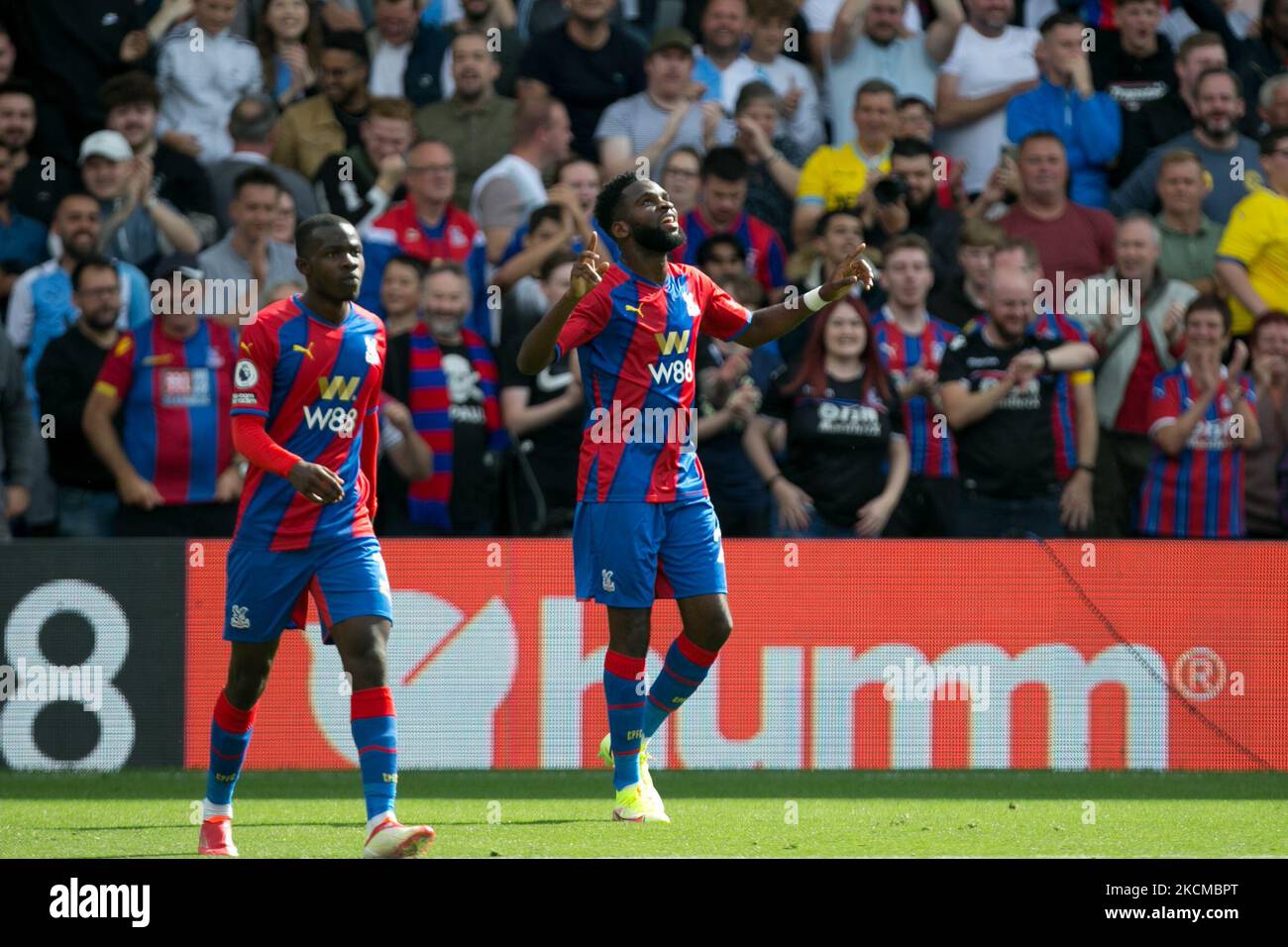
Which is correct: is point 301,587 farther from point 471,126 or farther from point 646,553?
point 471,126

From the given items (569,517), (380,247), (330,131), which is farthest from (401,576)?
(330,131)

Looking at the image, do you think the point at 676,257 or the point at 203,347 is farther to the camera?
the point at 676,257

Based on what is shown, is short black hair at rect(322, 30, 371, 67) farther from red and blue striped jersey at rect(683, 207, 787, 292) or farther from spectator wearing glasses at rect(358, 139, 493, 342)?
red and blue striped jersey at rect(683, 207, 787, 292)

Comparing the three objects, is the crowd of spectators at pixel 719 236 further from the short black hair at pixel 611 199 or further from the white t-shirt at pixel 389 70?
the short black hair at pixel 611 199

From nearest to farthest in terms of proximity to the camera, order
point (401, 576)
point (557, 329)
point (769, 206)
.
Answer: point (557, 329)
point (401, 576)
point (769, 206)

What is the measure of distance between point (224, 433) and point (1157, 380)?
18.2ft

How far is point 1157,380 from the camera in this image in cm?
1194

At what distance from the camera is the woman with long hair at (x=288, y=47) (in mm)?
13695

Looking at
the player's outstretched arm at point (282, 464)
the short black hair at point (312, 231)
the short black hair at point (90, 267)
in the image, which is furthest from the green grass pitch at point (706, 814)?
the short black hair at point (90, 267)

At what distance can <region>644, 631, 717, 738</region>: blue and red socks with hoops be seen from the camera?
861 cm

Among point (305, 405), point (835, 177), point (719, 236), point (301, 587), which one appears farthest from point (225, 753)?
point (835, 177)

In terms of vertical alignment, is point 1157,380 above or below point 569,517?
above

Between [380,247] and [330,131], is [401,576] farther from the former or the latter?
[330,131]

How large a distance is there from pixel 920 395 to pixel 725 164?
2.08 meters
